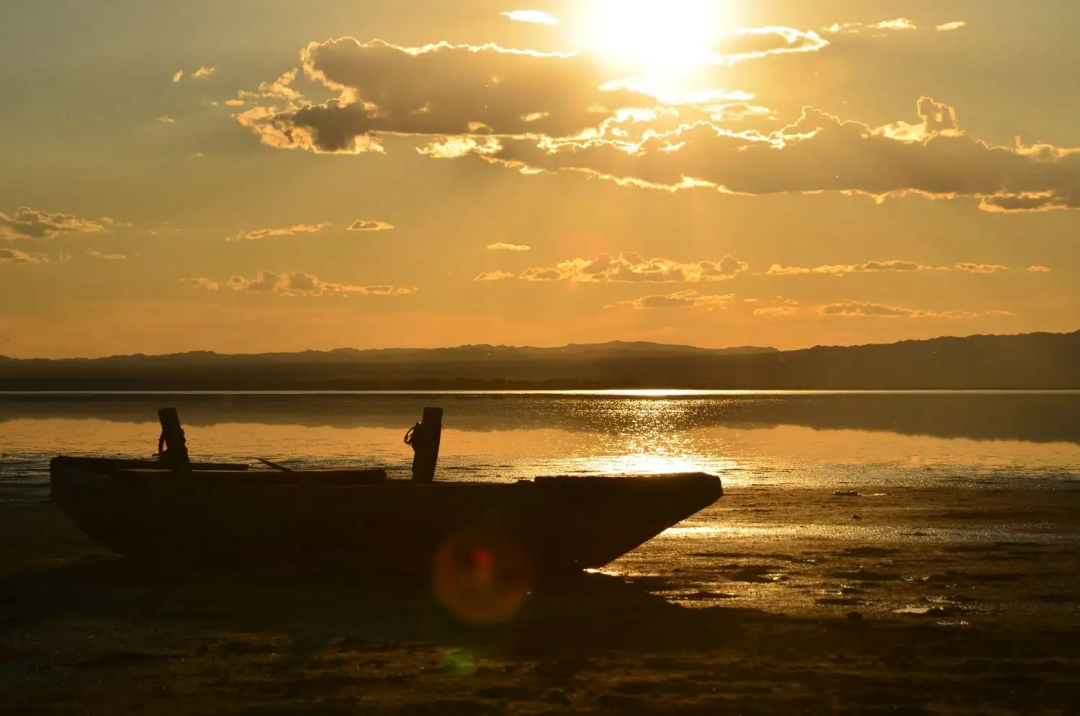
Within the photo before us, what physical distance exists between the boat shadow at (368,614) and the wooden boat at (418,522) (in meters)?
0.47

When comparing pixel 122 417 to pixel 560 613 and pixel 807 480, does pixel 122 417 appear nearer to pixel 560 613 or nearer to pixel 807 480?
pixel 807 480

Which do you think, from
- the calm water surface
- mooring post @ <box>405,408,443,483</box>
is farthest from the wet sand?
the calm water surface

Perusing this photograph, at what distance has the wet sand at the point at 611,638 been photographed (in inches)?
394

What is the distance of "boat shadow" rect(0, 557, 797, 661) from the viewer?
1222 cm

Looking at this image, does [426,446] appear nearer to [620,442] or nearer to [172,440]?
[172,440]

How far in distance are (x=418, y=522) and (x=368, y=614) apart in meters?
2.65

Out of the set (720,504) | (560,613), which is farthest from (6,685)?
(720,504)

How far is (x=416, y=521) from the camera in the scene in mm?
16328

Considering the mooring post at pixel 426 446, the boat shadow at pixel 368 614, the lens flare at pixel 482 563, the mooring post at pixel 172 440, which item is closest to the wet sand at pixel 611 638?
the boat shadow at pixel 368 614

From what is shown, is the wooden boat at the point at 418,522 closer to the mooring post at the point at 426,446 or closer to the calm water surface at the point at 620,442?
the mooring post at the point at 426,446

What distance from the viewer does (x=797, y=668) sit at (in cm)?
1095

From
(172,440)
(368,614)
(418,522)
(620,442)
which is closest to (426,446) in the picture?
(418,522)

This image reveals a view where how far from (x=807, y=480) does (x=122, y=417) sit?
4355cm

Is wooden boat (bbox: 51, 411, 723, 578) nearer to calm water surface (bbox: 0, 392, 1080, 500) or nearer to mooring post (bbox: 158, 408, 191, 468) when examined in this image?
mooring post (bbox: 158, 408, 191, 468)
